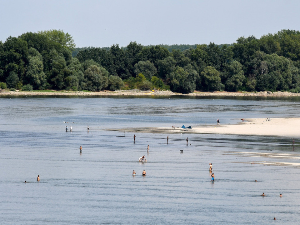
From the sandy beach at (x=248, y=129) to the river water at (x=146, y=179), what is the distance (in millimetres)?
5521

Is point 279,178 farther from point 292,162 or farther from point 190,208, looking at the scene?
point 190,208

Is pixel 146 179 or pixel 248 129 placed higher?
pixel 248 129

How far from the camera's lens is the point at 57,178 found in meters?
66.6

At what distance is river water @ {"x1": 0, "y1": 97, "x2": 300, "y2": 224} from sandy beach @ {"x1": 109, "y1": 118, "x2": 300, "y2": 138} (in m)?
5.52

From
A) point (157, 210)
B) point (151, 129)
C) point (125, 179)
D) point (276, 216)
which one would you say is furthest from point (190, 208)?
point (151, 129)

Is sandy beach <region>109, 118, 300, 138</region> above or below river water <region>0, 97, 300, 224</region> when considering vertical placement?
above

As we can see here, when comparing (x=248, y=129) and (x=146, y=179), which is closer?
(x=146, y=179)

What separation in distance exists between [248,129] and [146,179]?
174 ft

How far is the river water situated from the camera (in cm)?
5316

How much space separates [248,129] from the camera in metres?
113

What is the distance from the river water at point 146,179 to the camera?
53156 millimetres

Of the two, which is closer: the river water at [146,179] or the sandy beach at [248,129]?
the river water at [146,179]

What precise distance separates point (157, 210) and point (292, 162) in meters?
29.1

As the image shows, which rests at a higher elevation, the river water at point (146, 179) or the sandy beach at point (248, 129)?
the sandy beach at point (248, 129)
